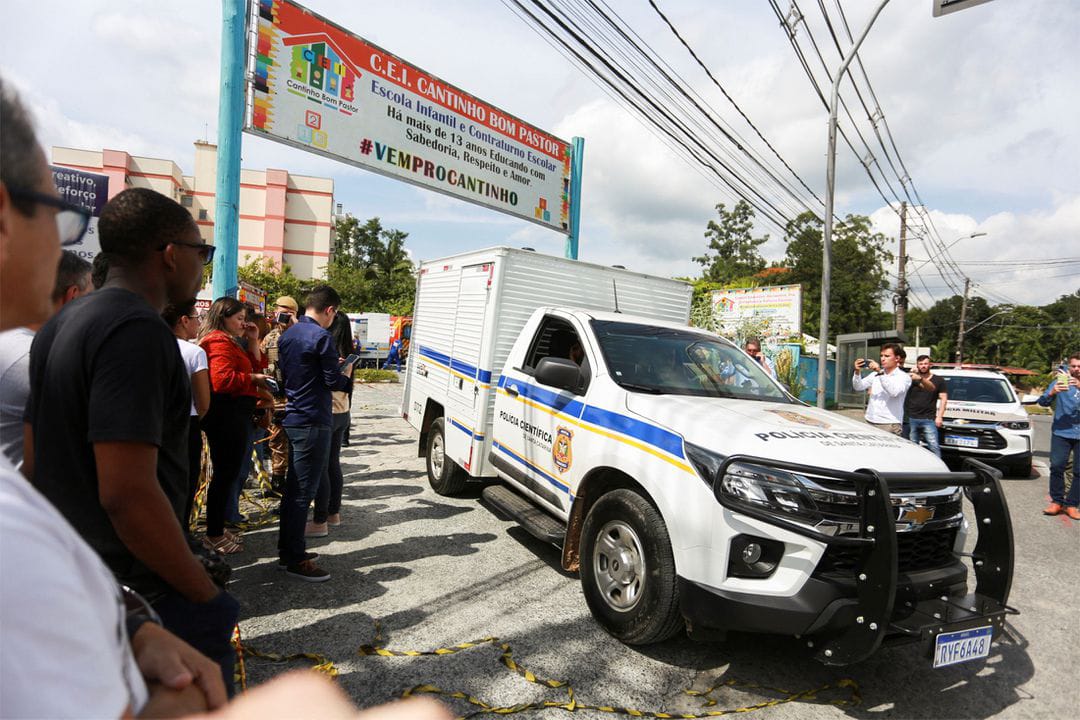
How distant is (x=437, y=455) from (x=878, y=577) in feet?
15.3

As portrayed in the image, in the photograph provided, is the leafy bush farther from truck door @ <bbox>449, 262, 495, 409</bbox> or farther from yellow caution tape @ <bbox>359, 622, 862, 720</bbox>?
yellow caution tape @ <bbox>359, 622, 862, 720</bbox>

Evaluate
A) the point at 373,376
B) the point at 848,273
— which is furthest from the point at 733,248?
the point at 373,376

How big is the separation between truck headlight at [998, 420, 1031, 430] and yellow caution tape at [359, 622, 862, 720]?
789cm

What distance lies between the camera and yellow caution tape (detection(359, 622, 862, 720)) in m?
2.84

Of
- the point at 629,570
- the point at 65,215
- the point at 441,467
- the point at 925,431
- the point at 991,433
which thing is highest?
the point at 65,215

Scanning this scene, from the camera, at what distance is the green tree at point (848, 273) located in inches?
1748

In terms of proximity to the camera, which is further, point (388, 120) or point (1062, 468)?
point (388, 120)

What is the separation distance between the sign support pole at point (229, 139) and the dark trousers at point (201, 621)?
5.12 meters

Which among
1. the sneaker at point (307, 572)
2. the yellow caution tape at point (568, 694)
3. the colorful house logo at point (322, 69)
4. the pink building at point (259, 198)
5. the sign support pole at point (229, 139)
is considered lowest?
the yellow caution tape at point (568, 694)

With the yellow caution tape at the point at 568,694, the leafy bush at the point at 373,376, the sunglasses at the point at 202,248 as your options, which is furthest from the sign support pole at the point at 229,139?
the leafy bush at the point at 373,376

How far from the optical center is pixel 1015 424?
29.8ft

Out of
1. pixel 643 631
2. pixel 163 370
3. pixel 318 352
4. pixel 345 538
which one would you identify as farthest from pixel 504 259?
pixel 163 370

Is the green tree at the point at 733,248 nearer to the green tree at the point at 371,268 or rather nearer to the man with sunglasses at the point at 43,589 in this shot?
the green tree at the point at 371,268

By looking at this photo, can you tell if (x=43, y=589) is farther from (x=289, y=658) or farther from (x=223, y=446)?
(x=223, y=446)
